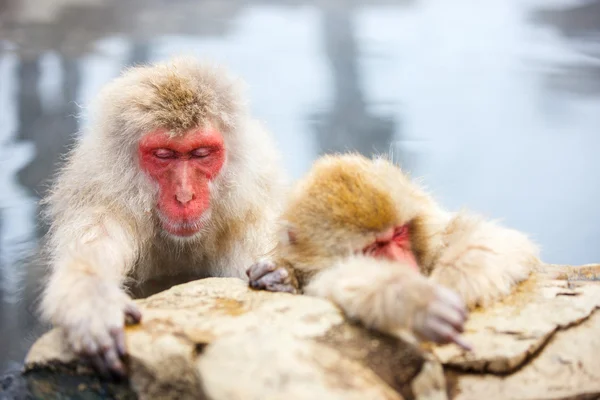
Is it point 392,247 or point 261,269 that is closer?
point 392,247

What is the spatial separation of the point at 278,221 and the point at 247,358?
109 centimetres

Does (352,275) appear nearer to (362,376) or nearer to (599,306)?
(362,376)

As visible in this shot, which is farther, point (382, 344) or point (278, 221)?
point (278, 221)

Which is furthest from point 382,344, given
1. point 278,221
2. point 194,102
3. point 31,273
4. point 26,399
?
point 31,273

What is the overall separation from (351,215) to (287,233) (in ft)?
1.34

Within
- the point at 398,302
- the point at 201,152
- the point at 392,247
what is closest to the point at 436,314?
the point at 398,302

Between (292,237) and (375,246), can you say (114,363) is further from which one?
(375,246)

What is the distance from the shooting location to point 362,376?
2.02 metres

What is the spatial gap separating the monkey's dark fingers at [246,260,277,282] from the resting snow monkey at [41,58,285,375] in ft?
2.13

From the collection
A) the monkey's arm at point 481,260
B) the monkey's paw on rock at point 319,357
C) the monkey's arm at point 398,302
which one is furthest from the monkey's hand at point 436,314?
the monkey's arm at point 481,260

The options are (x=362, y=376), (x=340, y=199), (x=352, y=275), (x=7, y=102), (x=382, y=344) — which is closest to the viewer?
(x=362, y=376)

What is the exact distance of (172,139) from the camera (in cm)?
343

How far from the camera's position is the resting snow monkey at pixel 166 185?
11.3 ft

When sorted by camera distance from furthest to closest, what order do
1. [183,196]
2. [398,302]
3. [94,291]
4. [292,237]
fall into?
1. [183,196]
2. [292,237]
3. [94,291]
4. [398,302]
